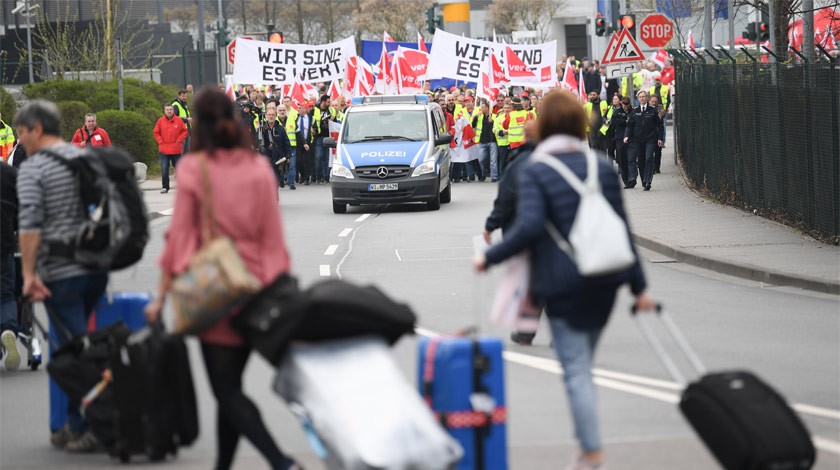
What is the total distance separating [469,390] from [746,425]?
1122mm

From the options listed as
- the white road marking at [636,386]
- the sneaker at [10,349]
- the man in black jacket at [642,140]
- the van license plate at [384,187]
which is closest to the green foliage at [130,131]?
the van license plate at [384,187]

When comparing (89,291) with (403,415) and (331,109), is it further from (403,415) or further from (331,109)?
(331,109)

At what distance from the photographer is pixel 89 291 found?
761 centimetres

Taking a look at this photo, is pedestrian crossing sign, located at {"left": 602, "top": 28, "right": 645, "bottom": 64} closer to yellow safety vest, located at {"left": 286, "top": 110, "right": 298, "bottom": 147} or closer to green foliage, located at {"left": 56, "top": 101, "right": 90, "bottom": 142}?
yellow safety vest, located at {"left": 286, "top": 110, "right": 298, "bottom": 147}

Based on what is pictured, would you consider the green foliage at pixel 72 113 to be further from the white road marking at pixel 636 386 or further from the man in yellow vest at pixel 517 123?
the white road marking at pixel 636 386

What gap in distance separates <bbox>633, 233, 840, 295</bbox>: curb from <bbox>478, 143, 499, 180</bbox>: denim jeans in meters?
14.3

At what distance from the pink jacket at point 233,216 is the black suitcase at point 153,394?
0.34 metres

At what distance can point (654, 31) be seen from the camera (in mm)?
32156

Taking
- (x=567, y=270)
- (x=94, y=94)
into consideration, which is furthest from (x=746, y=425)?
(x=94, y=94)

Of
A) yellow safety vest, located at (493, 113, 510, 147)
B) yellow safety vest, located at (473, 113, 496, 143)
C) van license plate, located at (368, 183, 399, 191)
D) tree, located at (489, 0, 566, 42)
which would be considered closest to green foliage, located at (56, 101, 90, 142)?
yellow safety vest, located at (473, 113, 496, 143)

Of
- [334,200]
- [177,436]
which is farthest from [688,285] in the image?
[334,200]

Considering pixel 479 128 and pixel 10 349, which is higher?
pixel 479 128

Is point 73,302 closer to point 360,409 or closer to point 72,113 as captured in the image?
point 360,409

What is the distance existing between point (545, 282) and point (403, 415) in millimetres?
1098
